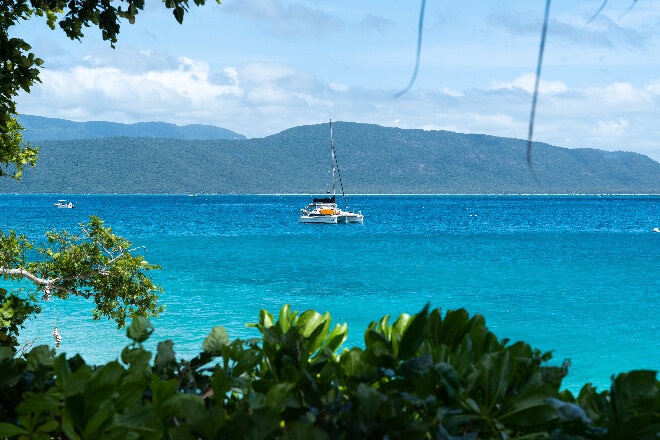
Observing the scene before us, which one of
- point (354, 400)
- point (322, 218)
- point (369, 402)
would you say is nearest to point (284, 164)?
point (322, 218)

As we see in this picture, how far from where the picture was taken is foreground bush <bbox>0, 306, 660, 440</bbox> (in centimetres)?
111

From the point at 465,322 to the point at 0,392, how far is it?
1076 mm

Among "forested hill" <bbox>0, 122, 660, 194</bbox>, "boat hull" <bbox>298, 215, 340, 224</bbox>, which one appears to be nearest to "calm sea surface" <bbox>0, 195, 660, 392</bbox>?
"boat hull" <bbox>298, 215, 340, 224</bbox>

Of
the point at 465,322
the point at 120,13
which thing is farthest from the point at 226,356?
the point at 120,13

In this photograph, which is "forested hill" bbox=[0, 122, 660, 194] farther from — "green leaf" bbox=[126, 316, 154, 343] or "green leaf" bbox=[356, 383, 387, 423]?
"green leaf" bbox=[356, 383, 387, 423]

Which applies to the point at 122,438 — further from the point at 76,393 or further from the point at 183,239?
the point at 183,239

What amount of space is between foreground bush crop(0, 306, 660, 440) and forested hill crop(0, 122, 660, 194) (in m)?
146

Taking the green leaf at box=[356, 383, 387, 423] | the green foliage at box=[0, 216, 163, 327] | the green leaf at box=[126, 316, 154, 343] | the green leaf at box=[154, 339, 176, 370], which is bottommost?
the green foliage at box=[0, 216, 163, 327]

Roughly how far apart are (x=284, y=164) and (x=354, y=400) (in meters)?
175

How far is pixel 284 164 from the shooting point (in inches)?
6914

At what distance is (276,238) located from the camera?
203 ft

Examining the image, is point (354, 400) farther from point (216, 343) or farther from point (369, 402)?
point (216, 343)

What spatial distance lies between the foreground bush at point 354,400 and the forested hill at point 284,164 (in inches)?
5737

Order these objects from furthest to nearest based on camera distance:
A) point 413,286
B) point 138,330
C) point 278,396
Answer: point 413,286, point 138,330, point 278,396
